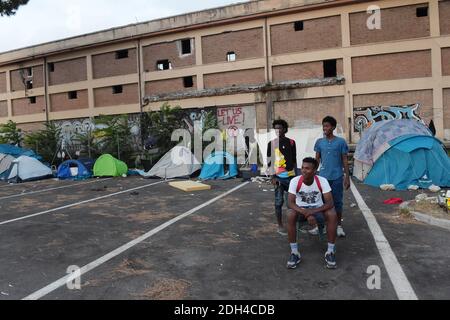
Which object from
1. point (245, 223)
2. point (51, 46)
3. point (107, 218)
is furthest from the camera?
point (51, 46)

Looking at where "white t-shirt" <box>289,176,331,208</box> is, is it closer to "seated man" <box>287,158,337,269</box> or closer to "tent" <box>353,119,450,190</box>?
"seated man" <box>287,158,337,269</box>

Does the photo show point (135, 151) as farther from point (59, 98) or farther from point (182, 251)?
point (182, 251)

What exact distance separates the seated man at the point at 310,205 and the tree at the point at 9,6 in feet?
54.9

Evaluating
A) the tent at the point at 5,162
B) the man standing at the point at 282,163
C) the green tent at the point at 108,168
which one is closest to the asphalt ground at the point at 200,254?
the man standing at the point at 282,163

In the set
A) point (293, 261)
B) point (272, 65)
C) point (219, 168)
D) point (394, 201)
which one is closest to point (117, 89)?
point (272, 65)

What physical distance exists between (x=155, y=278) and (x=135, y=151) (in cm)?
1633

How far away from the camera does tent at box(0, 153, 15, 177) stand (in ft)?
59.0

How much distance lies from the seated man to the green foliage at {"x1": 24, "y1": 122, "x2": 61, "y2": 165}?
789 inches

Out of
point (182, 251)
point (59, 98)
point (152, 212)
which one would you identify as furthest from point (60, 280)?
point (59, 98)

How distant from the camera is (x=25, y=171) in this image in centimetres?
1678

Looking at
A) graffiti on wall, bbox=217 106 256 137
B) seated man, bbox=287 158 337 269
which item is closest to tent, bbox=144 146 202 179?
graffiti on wall, bbox=217 106 256 137

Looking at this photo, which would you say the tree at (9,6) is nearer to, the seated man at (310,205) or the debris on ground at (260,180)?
the debris on ground at (260,180)

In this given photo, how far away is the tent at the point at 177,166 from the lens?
15.6 m

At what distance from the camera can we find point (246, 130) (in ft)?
68.5
